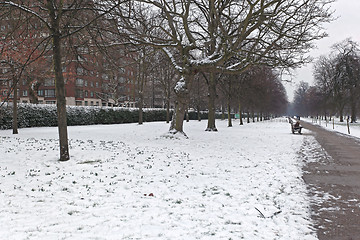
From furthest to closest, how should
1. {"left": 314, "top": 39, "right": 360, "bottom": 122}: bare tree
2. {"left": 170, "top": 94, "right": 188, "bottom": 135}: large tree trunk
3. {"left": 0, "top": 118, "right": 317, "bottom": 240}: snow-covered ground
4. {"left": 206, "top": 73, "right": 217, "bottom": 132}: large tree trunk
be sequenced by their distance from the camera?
{"left": 314, "top": 39, "right": 360, "bottom": 122}: bare tree → {"left": 206, "top": 73, "right": 217, "bottom": 132}: large tree trunk → {"left": 170, "top": 94, "right": 188, "bottom": 135}: large tree trunk → {"left": 0, "top": 118, "right": 317, "bottom": 240}: snow-covered ground

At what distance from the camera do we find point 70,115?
74.7 ft

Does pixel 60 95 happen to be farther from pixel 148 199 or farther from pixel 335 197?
pixel 335 197

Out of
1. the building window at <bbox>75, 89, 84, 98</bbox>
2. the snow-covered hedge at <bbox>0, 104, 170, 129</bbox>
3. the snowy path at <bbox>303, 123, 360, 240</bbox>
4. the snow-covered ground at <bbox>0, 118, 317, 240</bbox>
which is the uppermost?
the building window at <bbox>75, 89, 84, 98</bbox>

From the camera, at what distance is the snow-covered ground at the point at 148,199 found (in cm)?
324

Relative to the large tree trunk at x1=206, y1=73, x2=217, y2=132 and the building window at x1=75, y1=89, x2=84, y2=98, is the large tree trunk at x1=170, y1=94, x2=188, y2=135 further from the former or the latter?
the building window at x1=75, y1=89, x2=84, y2=98

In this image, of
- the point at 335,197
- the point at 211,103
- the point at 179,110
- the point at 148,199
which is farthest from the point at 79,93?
the point at 335,197

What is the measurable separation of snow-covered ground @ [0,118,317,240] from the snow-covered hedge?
1253 centimetres

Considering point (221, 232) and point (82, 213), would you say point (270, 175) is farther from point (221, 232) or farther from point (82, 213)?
point (82, 213)

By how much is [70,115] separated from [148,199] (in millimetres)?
20724

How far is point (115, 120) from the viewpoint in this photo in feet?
93.8

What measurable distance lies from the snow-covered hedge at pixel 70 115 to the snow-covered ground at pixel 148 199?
1253cm

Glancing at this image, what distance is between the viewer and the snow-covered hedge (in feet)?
59.3

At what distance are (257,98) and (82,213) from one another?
1463 inches

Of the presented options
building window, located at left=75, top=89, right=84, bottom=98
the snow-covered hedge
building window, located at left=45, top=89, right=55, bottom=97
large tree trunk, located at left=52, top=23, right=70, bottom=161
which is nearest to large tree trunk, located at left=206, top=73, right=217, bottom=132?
the snow-covered hedge
